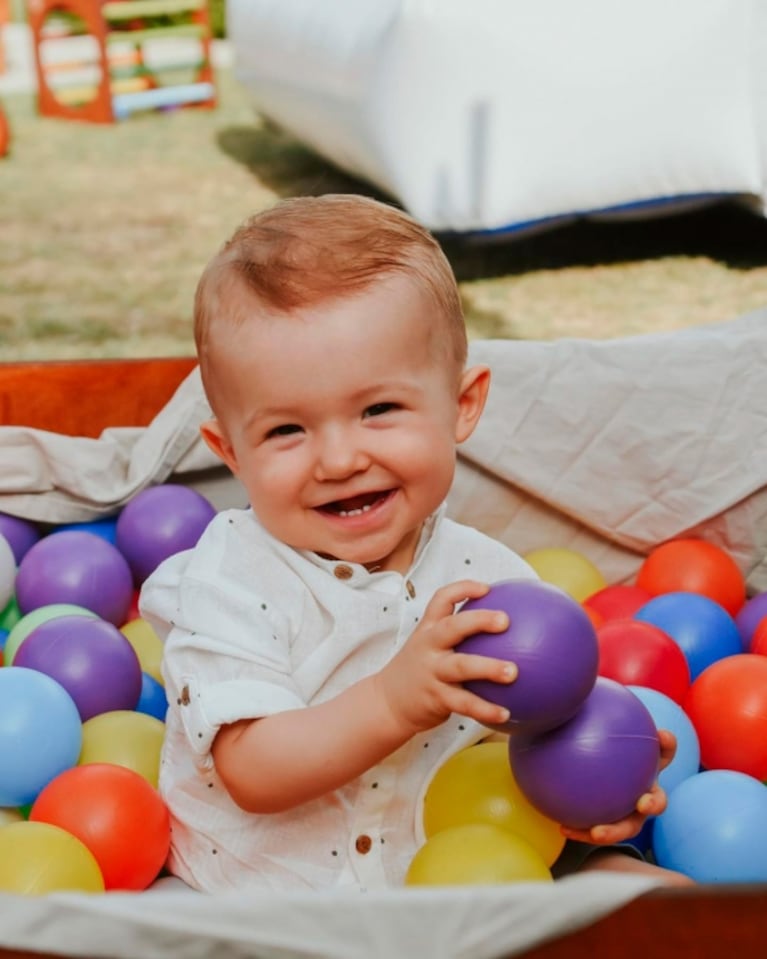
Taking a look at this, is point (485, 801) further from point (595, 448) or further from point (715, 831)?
point (595, 448)

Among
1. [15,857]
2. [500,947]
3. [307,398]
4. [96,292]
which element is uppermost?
[307,398]

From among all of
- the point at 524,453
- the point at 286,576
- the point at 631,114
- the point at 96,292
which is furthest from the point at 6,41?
the point at 286,576

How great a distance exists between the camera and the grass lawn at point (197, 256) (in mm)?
3605

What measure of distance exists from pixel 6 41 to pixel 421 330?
29.0ft

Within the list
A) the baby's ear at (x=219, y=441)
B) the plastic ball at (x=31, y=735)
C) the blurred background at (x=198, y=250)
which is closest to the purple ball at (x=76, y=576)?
the plastic ball at (x=31, y=735)

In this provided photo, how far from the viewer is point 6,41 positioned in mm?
9133

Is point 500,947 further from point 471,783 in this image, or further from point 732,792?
point 732,792

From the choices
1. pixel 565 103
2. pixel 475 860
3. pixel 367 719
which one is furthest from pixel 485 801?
pixel 565 103

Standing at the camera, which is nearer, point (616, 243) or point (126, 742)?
point (126, 742)

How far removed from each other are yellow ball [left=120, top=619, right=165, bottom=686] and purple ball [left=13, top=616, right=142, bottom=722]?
132 mm

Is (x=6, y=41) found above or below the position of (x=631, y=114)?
below

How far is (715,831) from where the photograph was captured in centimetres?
135

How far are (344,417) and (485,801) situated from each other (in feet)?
1.28

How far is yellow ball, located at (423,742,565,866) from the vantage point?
4.12 feet
